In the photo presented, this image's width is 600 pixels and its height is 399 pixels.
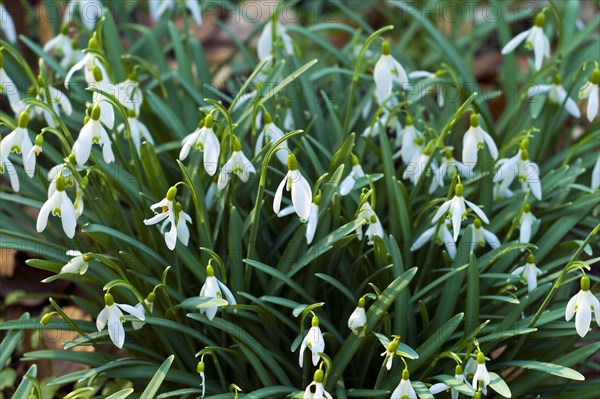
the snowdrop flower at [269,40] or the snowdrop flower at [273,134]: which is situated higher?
the snowdrop flower at [269,40]

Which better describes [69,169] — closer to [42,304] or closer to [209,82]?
[42,304]

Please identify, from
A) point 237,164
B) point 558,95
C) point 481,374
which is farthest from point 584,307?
point 558,95

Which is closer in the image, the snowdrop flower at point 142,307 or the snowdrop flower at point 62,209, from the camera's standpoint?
the snowdrop flower at point 62,209

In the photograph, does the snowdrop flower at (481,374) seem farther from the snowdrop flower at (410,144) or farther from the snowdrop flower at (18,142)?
the snowdrop flower at (18,142)

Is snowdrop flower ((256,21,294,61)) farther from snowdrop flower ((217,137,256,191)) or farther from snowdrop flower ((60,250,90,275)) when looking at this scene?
snowdrop flower ((60,250,90,275))

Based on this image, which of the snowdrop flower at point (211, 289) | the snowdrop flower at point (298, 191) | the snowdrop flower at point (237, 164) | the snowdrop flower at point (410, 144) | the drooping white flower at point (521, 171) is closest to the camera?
the snowdrop flower at point (298, 191)

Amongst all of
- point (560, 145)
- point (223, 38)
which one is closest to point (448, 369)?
point (560, 145)

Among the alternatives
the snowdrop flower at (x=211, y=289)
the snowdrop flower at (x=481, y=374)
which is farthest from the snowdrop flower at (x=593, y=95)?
the snowdrop flower at (x=211, y=289)
